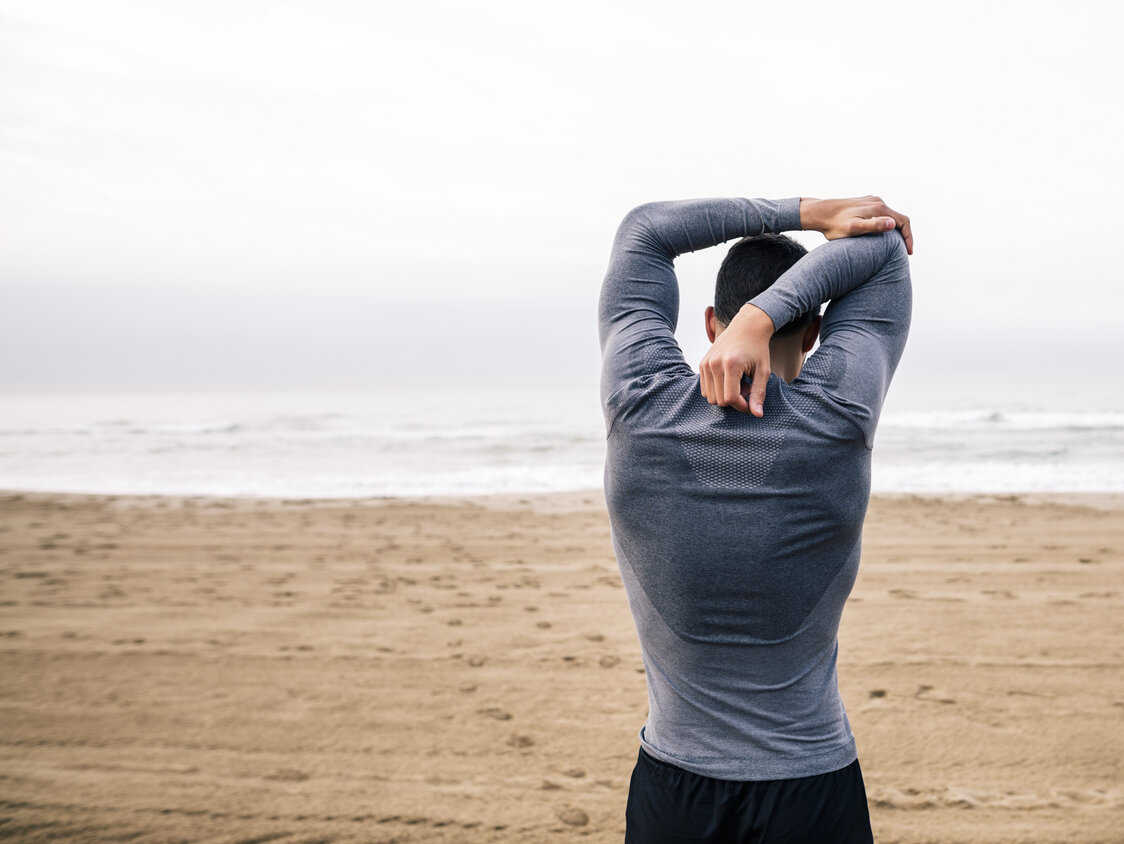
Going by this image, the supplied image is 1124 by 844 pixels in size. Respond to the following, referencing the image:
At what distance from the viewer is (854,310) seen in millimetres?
1225

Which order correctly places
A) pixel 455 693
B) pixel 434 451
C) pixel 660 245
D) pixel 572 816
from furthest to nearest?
pixel 434 451, pixel 455 693, pixel 572 816, pixel 660 245

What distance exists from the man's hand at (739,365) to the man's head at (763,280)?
20 cm

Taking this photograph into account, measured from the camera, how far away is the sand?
10.2 ft

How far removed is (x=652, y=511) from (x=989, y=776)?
3076mm

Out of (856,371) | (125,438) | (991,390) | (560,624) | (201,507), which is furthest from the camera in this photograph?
(991,390)

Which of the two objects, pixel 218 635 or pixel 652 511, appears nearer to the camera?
pixel 652 511

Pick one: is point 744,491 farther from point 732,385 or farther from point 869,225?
point 869,225

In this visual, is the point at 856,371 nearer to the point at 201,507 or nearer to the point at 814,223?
the point at 814,223

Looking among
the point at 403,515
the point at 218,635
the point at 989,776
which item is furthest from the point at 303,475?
the point at 989,776

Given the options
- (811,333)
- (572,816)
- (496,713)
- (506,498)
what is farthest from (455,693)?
(506,498)

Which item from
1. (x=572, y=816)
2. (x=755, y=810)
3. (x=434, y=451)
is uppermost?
(x=755, y=810)

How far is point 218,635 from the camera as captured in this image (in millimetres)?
5320

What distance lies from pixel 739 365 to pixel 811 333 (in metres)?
0.36

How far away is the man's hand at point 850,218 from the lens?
1.22 metres
